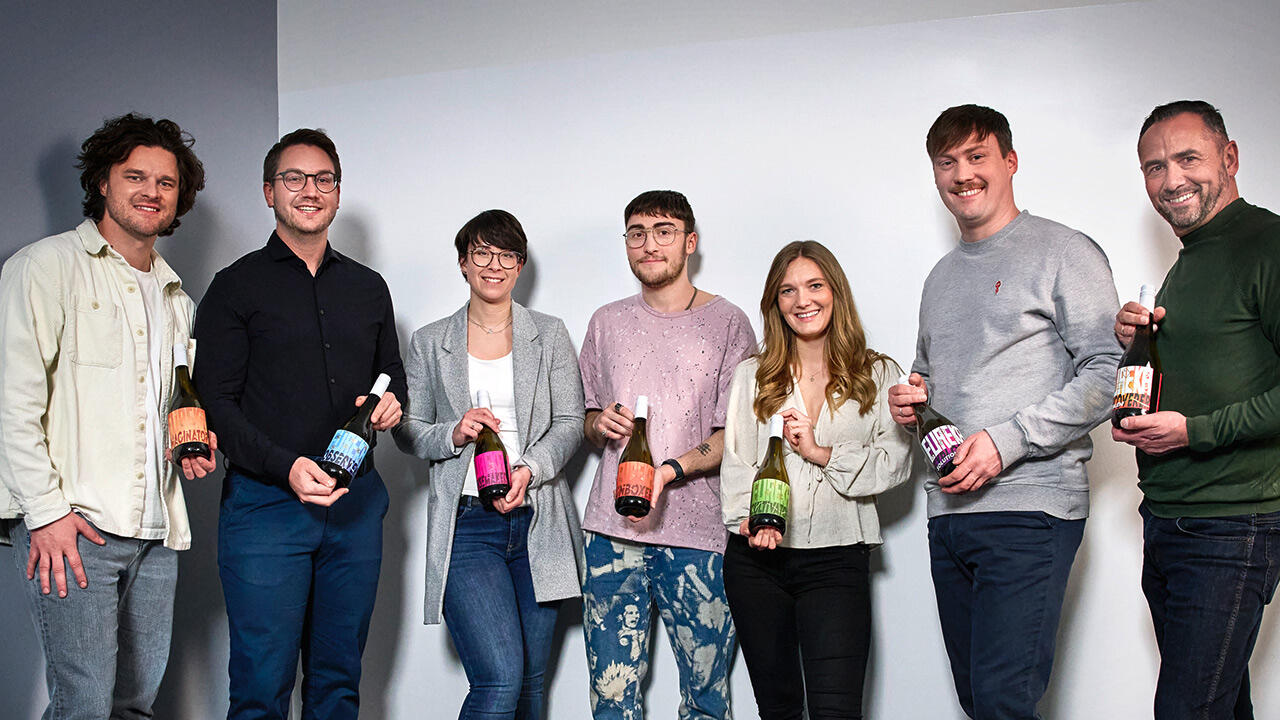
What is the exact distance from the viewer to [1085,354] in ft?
5.98

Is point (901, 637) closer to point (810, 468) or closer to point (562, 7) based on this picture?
point (810, 468)

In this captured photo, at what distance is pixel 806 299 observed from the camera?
2.12 meters

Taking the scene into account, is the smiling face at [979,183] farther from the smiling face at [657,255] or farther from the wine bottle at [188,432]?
the wine bottle at [188,432]

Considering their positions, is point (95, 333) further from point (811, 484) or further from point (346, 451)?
point (811, 484)

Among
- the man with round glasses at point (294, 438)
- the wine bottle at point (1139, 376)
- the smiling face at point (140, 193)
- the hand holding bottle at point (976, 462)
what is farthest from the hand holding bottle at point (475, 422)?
the wine bottle at point (1139, 376)

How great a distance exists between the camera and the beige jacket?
1.79 metres

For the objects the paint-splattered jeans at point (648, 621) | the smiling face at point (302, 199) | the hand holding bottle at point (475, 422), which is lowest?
the paint-splattered jeans at point (648, 621)

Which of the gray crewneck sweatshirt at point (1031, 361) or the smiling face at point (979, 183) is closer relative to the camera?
the gray crewneck sweatshirt at point (1031, 361)

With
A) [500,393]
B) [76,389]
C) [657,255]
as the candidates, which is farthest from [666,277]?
[76,389]

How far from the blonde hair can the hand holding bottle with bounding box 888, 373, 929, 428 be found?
10 centimetres

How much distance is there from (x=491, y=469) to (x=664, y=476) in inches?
15.2

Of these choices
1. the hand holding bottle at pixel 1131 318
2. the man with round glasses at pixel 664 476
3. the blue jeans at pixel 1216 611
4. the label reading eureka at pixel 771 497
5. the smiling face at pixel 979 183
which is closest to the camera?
the blue jeans at pixel 1216 611

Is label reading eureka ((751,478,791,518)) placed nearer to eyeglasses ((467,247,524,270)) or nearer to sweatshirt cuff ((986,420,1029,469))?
sweatshirt cuff ((986,420,1029,469))

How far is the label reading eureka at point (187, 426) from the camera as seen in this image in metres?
1.88
